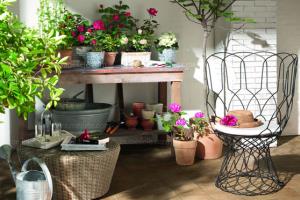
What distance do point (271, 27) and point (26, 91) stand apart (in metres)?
3.49

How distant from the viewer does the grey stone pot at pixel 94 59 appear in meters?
4.53

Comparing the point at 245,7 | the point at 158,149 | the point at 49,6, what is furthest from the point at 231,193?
the point at 49,6

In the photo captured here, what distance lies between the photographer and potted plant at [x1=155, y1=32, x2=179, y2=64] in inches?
191

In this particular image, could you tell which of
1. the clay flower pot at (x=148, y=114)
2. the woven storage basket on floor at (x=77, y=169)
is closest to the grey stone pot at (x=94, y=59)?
the clay flower pot at (x=148, y=114)

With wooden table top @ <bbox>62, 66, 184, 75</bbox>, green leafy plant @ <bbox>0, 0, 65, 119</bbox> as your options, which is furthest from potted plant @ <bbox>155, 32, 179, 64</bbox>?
green leafy plant @ <bbox>0, 0, 65, 119</bbox>

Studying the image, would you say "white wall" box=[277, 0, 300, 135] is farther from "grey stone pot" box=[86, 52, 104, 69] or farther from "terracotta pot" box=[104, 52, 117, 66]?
"grey stone pot" box=[86, 52, 104, 69]

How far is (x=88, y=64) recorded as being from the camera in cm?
459

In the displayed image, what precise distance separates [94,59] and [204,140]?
1.28 meters

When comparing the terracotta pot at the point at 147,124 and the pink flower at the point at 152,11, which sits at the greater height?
the pink flower at the point at 152,11

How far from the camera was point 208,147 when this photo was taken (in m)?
4.70

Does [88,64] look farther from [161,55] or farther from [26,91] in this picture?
[26,91]

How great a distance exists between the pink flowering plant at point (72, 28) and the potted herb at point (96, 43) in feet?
0.24

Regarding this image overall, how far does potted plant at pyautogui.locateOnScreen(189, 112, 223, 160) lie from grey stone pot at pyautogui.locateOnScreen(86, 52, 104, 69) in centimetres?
103

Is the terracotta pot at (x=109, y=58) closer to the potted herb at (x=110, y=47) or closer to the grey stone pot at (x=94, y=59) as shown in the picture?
the potted herb at (x=110, y=47)
